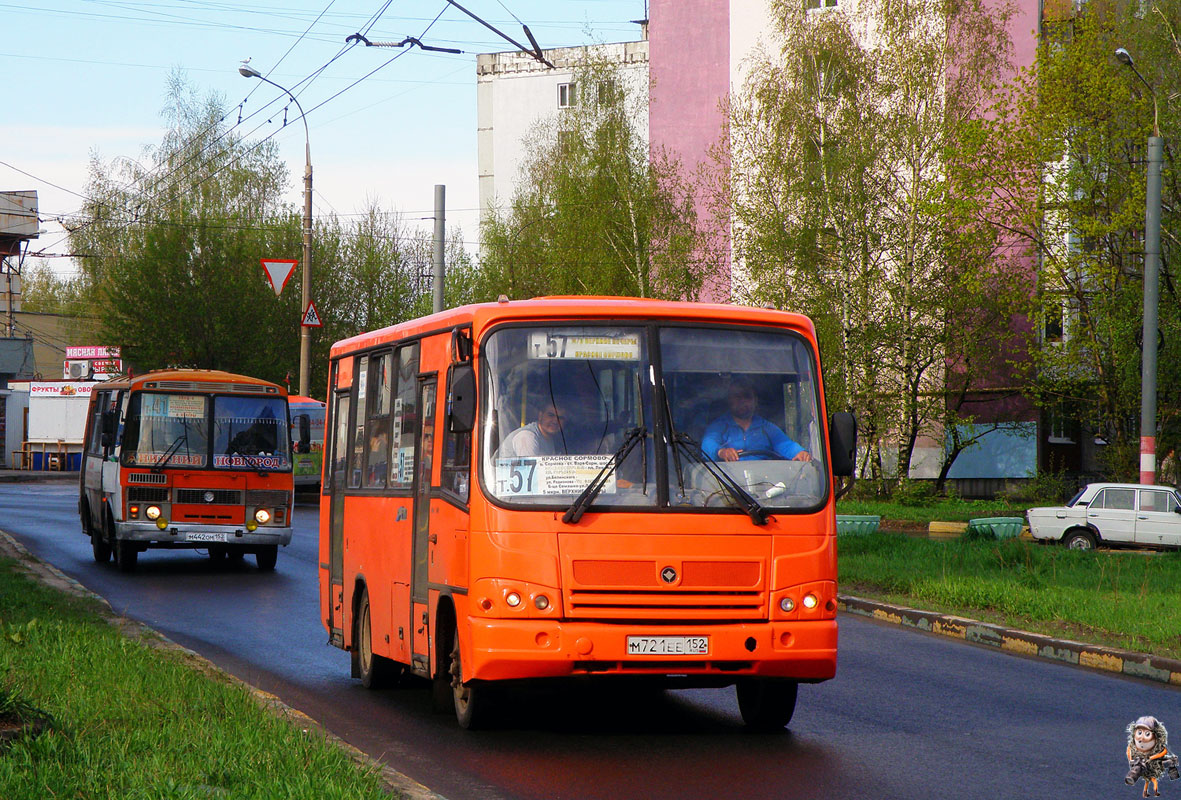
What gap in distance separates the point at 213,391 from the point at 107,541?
272 centimetres

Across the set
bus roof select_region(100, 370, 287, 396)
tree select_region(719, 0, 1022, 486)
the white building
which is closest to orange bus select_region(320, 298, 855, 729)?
bus roof select_region(100, 370, 287, 396)

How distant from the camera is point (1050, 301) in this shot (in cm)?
3409

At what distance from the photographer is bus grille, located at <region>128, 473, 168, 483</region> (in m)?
20.9

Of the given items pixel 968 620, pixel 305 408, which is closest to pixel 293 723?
pixel 968 620

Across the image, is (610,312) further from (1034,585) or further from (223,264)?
(223,264)

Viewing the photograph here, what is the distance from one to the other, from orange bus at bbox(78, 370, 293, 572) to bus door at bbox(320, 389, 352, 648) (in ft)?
28.5

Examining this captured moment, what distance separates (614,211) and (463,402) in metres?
42.9

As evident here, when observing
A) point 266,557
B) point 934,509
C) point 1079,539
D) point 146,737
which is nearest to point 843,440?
point 146,737

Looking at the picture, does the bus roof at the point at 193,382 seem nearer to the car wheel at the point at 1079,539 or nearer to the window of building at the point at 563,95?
the car wheel at the point at 1079,539

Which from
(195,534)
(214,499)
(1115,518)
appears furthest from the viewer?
(1115,518)

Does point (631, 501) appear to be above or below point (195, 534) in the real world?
above

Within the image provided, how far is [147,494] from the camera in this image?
2088 cm

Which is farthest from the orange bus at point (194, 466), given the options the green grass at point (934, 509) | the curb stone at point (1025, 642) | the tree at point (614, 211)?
the tree at point (614, 211)

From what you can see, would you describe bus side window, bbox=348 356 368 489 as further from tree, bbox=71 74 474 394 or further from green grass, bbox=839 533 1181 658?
tree, bbox=71 74 474 394
